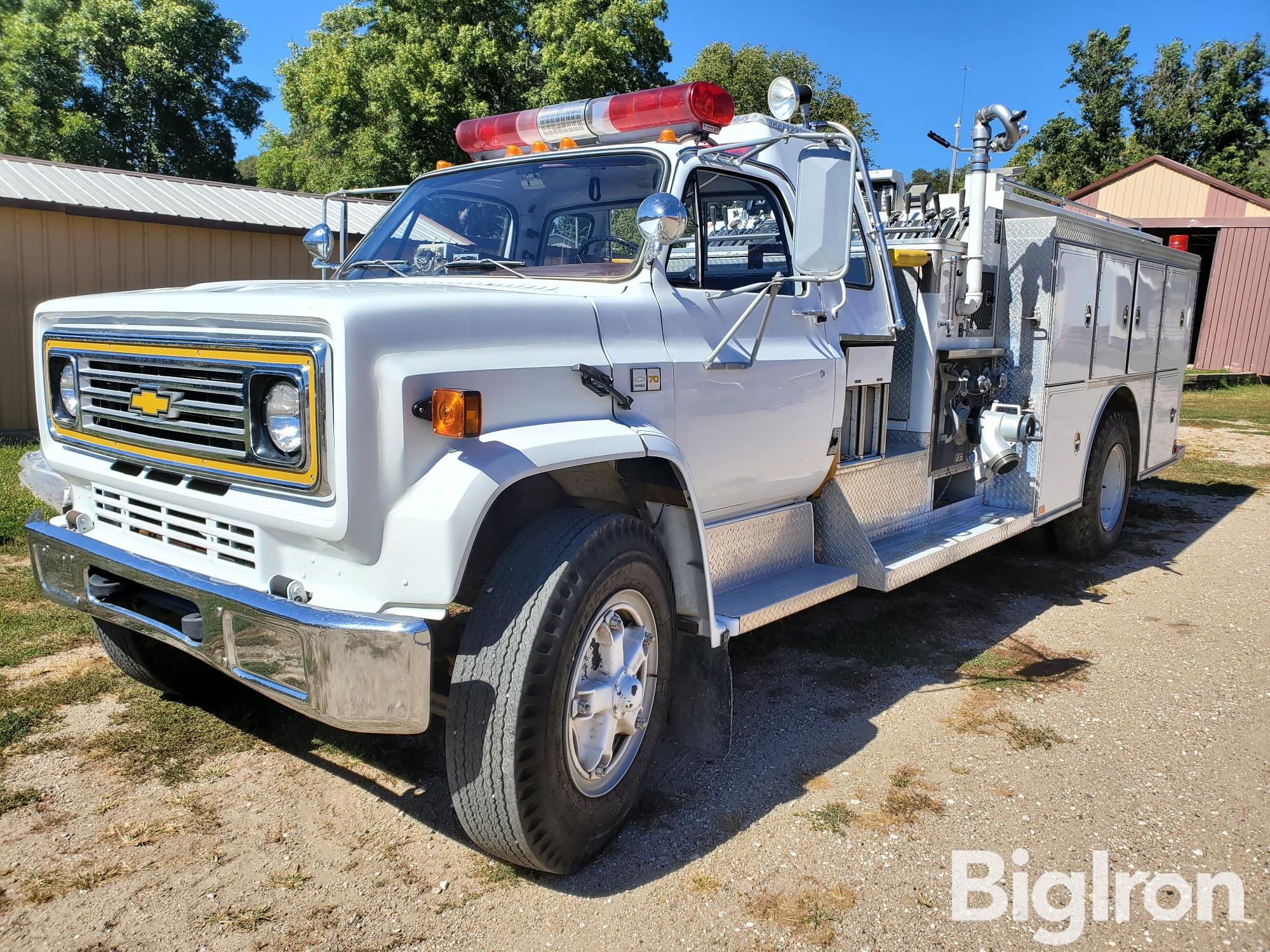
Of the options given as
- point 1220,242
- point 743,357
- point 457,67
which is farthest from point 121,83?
point 743,357

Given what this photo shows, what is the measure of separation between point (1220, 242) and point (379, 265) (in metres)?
25.2

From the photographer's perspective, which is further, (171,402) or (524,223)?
(524,223)

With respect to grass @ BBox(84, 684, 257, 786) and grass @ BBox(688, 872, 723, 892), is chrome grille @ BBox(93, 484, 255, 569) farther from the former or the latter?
grass @ BBox(688, 872, 723, 892)

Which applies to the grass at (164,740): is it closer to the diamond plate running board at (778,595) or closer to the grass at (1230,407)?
the diamond plate running board at (778,595)

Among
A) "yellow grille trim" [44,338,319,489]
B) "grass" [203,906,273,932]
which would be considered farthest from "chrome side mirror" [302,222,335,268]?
"grass" [203,906,273,932]

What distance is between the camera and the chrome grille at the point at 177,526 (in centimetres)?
278

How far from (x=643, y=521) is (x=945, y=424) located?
2905mm

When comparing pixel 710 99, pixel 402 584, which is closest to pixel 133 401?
pixel 402 584

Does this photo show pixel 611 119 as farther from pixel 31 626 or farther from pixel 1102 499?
pixel 1102 499

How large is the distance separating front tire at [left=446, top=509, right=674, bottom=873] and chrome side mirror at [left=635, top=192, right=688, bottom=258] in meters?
0.94

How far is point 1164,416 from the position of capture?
7.69 meters

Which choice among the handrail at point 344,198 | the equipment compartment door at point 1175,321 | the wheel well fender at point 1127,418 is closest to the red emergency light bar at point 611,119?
the handrail at point 344,198

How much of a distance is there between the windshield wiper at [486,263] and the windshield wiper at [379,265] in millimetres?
211

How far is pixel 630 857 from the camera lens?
3.10m
